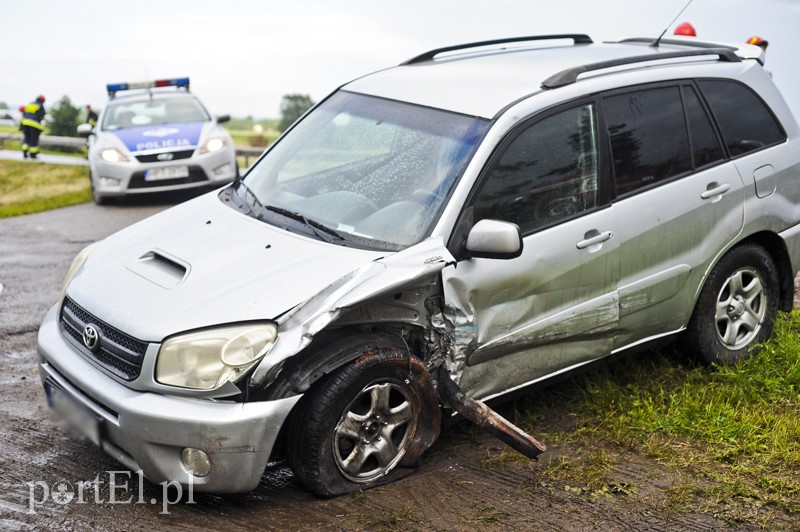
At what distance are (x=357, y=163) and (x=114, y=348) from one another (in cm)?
161

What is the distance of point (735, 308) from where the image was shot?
578 centimetres

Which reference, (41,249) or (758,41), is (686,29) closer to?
(758,41)

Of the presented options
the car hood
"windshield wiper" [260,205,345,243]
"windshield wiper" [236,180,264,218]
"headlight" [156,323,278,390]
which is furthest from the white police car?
"headlight" [156,323,278,390]

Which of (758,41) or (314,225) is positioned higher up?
(758,41)

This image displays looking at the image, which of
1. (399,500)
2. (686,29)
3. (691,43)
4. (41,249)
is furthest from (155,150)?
(399,500)

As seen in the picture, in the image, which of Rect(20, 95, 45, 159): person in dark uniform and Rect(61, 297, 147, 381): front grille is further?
Rect(20, 95, 45, 159): person in dark uniform

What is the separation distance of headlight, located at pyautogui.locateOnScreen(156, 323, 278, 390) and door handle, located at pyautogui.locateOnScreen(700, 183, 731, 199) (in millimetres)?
2666

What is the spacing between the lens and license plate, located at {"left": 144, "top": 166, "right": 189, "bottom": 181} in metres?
12.8

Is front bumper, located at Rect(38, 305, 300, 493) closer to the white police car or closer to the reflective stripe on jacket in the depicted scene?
the white police car

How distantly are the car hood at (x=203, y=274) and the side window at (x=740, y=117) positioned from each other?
95.6 inches

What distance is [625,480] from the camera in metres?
4.55

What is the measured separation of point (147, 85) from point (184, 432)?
11439mm

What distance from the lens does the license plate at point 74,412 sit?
4.18m

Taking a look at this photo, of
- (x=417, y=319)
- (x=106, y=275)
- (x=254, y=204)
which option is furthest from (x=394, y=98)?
(x=106, y=275)
